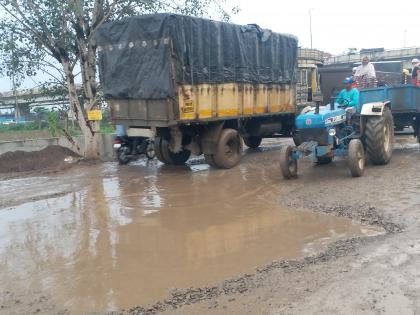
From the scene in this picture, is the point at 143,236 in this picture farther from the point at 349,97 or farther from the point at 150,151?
the point at 150,151

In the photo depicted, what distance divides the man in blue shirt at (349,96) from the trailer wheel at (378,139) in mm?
476

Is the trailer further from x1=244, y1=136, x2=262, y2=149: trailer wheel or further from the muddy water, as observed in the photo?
x1=244, y1=136, x2=262, y2=149: trailer wheel

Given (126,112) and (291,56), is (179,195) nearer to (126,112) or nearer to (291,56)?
(126,112)

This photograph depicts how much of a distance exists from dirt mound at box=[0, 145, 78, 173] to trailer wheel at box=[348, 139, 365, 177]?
804 cm

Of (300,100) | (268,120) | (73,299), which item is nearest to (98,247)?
(73,299)

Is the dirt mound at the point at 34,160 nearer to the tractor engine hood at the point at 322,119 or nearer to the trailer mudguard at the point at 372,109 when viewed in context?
the tractor engine hood at the point at 322,119

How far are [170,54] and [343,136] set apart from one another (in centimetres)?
411

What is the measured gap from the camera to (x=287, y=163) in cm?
937

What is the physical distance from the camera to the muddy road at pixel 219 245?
4.28 m

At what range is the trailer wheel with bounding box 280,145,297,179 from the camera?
9.30 m

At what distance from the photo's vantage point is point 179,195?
8906mm

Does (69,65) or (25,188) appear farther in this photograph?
(69,65)

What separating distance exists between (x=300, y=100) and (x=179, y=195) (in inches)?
304

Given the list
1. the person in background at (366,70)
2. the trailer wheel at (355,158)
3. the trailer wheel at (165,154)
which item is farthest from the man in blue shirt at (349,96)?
the trailer wheel at (165,154)
